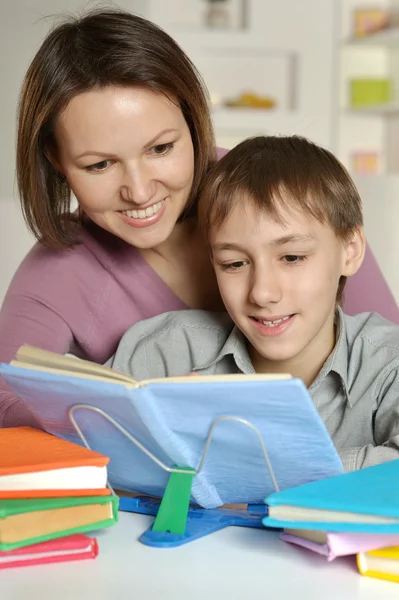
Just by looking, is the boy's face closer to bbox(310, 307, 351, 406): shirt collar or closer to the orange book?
bbox(310, 307, 351, 406): shirt collar

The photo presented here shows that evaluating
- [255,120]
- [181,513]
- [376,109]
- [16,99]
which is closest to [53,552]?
[181,513]

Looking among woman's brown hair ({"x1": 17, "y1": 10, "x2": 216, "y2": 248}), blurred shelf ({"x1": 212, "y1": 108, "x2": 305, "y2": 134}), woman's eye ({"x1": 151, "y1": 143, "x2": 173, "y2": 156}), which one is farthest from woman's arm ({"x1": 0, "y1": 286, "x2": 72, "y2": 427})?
blurred shelf ({"x1": 212, "y1": 108, "x2": 305, "y2": 134})

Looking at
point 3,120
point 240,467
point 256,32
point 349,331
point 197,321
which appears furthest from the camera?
point 256,32

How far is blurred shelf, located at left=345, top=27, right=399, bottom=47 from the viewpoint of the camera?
5719 millimetres

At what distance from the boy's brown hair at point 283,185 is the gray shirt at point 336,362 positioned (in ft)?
0.57

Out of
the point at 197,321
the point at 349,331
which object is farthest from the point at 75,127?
the point at 349,331

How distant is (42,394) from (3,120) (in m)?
4.36

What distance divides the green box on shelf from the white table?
5.40 meters

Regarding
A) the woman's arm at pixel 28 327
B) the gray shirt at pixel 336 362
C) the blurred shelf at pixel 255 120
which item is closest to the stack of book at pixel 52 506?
the gray shirt at pixel 336 362

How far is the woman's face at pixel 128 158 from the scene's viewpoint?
4.65ft

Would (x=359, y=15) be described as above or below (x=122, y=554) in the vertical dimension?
above

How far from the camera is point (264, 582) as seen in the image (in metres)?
0.79

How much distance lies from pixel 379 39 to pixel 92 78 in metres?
4.74

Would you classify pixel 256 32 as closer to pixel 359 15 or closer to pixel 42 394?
pixel 359 15
